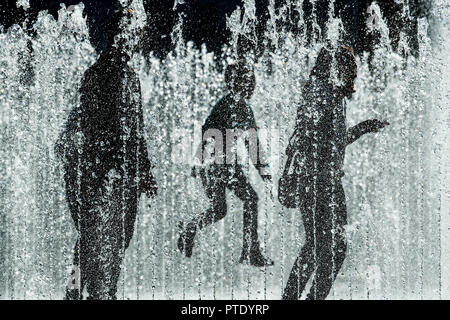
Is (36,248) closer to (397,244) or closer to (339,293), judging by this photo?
(339,293)

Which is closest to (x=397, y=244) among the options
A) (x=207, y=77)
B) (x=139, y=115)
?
(x=207, y=77)

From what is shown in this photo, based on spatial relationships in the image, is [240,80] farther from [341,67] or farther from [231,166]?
[341,67]

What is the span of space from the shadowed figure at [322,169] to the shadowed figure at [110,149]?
3.85ft

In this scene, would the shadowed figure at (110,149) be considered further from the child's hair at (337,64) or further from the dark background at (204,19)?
the dark background at (204,19)

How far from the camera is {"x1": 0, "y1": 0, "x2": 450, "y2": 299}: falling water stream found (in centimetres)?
634

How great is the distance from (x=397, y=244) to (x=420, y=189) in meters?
0.85

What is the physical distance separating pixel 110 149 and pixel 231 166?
1166 millimetres

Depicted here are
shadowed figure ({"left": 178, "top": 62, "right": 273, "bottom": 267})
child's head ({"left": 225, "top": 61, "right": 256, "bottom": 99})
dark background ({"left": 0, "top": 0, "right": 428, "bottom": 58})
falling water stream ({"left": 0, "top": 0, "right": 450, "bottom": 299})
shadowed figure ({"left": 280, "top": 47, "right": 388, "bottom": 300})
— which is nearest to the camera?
shadowed figure ({"left": 280, "top": 47, "right": 388, "bottom": 300})

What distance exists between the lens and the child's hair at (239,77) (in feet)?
17.5

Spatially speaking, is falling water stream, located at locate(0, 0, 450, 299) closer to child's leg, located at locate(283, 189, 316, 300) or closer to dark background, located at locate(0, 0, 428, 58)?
dark background, located at locate(0, 0, 428, 58)

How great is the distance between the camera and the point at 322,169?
199 inches

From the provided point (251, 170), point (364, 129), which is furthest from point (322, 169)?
point (251, 170)

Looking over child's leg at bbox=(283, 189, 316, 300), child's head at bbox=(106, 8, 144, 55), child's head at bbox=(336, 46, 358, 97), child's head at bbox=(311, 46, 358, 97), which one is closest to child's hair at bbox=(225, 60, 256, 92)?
child's head at bbox=(311, 46, 358, 97)

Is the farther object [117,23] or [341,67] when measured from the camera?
[341,67]
